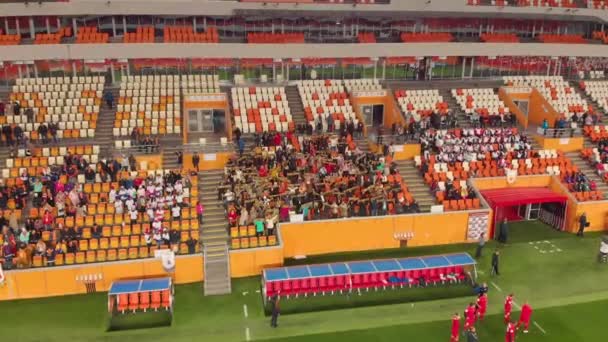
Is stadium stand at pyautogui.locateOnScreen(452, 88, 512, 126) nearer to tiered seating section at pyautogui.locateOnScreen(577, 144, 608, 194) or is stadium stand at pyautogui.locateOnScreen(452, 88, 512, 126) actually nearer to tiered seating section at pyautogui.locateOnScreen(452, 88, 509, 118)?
tiered seating section at pyautogui.locateOnScreen(452, 88, 509, 118)

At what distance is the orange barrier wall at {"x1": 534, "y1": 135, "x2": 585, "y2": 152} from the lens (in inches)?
1236

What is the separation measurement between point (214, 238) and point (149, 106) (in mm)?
11257

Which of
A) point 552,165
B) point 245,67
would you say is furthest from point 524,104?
point 245,67

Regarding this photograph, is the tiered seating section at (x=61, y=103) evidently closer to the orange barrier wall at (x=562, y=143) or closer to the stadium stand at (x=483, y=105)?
the stadium stand at (x=483, y=105)

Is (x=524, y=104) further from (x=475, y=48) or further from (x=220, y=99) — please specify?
(x=220, y=99)

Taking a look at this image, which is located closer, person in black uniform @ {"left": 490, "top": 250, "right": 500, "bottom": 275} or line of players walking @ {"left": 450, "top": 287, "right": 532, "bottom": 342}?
line of players walking @ {"left": 450, "top": 287, "right": 532, "bottom": 342}

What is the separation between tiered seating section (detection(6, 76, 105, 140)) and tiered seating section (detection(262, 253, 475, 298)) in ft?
47.9

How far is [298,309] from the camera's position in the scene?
2025cm

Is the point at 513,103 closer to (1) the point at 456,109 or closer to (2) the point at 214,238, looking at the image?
(1) the point at 456,109

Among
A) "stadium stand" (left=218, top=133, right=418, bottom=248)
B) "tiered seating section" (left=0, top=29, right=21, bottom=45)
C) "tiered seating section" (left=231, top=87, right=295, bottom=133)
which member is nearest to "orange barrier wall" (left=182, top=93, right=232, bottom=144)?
"tiered seating section" (left=231, top=87, right=295, bottom=133)

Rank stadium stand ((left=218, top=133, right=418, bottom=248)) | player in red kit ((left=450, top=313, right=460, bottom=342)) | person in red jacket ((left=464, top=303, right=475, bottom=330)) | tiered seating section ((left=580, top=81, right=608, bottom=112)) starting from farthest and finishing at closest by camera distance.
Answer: tiered seating section ((left=580, top=81, right=608, bottom=112))
stadium stand ((left=218, top=133, right=418, bottom=248))
person in red jacket ((left=464, top=303, right=475, bottom=330))
player in red kit ((left=450, top=313, right=460, bottom=342))

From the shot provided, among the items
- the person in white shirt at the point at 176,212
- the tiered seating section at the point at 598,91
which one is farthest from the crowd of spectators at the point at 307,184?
the tiered seating section at the point at 598,91

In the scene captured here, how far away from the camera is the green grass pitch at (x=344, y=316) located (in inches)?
729

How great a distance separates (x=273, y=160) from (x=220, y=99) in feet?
23.0
